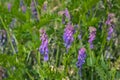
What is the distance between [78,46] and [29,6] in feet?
1.37

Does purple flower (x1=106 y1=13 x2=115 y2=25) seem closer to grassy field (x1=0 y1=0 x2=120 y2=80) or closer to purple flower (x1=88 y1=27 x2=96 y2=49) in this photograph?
grassy field (x1=0 y1=0 x2=120 y2=80)

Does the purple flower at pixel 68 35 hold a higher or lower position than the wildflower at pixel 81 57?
higher

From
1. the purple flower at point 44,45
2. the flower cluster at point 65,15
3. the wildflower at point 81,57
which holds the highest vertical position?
the flower cluster at point 65,15

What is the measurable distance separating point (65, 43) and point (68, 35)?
8 cm

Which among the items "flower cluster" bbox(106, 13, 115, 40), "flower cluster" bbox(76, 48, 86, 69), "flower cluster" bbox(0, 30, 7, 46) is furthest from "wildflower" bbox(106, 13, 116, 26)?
"flower cluster" bbox(0, 30, 7, 46)

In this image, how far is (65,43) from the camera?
7.24 feet

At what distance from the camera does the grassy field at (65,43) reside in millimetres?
2111

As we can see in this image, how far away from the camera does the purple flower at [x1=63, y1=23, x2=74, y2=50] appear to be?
6.97ft

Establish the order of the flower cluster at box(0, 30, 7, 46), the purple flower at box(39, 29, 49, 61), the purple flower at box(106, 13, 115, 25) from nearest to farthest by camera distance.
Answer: the purple flower at box(39, 29, 49, 61)
the purple flower at box(106, 13, 115, 25)
the flower cluster at box(0, 30, 7, 46)

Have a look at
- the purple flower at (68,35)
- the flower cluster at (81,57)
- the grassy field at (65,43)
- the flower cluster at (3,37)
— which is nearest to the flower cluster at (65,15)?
the grassy field at (65,43)

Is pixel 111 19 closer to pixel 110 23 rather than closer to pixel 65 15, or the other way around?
pixel 110 23

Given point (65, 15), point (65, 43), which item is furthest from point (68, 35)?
point (65, 15)

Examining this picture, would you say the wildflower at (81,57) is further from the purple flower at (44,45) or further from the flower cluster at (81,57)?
the purple flower at (44,45)

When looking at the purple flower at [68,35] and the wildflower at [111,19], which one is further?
the wildflower at [111,19]
